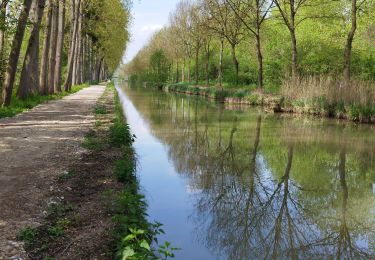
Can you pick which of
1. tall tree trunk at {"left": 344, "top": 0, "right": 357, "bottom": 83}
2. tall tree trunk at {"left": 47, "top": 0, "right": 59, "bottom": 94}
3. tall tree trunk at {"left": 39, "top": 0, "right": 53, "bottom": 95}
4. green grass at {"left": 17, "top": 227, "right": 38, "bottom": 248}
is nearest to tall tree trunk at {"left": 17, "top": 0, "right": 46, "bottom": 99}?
tall tree trunk at {"left": 39, "top": 0, "right": 53, "bottom": 95}

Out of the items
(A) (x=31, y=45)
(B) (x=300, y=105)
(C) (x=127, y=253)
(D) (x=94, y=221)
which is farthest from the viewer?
(B) (x=300, y=105)

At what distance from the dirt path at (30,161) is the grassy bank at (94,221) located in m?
0.17

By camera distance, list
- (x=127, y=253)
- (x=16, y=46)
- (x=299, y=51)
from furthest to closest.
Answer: (x=299, y=51) → (x=16, y=46) → (x=127, y=253)

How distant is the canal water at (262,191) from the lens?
6.03 metres

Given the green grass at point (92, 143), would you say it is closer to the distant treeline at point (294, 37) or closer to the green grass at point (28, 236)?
the green grass at point (28, 236)

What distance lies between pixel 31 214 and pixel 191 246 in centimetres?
213

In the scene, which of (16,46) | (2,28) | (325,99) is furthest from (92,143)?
(325,99)

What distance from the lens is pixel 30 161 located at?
8.31 m

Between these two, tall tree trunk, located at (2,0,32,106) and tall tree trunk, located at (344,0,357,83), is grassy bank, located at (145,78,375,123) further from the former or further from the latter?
tall tree trunk, located at (2,0,32,106)

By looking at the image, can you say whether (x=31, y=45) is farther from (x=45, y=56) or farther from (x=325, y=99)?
(x=325, y=99)

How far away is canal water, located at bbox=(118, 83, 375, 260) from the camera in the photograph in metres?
6.03

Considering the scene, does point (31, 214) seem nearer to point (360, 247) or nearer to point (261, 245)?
point (261, 245)

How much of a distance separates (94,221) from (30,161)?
335cm

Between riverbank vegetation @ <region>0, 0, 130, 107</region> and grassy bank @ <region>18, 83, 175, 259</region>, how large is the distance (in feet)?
31.2
